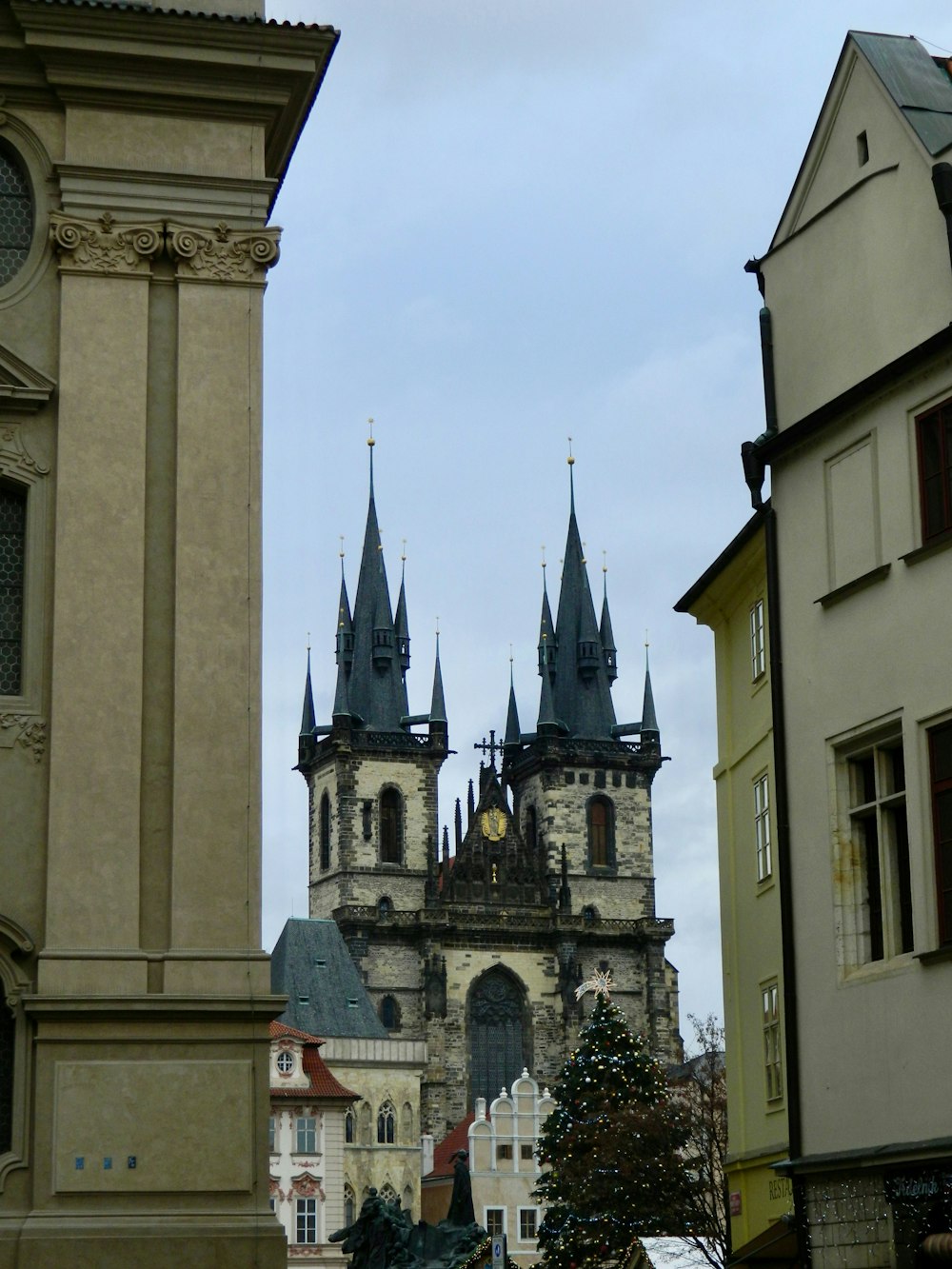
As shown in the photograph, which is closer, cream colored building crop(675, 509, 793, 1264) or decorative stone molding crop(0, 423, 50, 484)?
decorative stone molding crop(0, 423, 50, 484)

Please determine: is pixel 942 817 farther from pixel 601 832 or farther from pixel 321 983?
pixel 601 832

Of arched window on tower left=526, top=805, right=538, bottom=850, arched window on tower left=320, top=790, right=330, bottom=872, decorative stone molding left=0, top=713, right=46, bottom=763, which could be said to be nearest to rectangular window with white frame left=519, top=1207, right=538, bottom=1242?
arched window on tower left=320, top=790, right=330, bottom=872

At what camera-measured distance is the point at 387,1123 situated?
88.1 meters

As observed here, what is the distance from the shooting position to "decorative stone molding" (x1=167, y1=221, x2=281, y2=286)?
55.2 feet

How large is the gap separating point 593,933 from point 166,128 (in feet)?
286

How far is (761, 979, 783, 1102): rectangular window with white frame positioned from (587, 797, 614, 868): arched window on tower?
82085 mm

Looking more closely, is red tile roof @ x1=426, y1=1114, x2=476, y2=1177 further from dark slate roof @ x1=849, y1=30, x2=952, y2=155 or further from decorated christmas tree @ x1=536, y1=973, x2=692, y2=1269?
dark slate roof @ x1=849, y1=30, x2=952, y2=155

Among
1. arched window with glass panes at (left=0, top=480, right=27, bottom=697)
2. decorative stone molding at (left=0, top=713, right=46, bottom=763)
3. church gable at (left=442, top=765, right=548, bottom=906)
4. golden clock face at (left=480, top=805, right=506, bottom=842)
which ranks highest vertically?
golden clock face at (left=480, top=805, right=506, bottom=842)

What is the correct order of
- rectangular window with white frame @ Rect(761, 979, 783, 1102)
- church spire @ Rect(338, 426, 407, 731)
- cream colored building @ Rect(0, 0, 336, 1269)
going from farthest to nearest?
church spire @ Rect(338, 426, 407, 731) < rectangular window with white frame @ Rect(761, 979, 783, 1102) < cream colored building @ Rect(0, 0, 336, 1269)

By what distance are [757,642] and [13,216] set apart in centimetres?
1005

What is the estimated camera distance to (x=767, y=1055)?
75.4 ft

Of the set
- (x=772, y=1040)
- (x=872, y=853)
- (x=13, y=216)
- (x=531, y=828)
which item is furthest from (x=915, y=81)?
(x=531, y=828)

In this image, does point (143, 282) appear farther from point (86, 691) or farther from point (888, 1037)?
point (888, 1037)

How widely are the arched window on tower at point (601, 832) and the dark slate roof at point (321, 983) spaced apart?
16.6 meters
